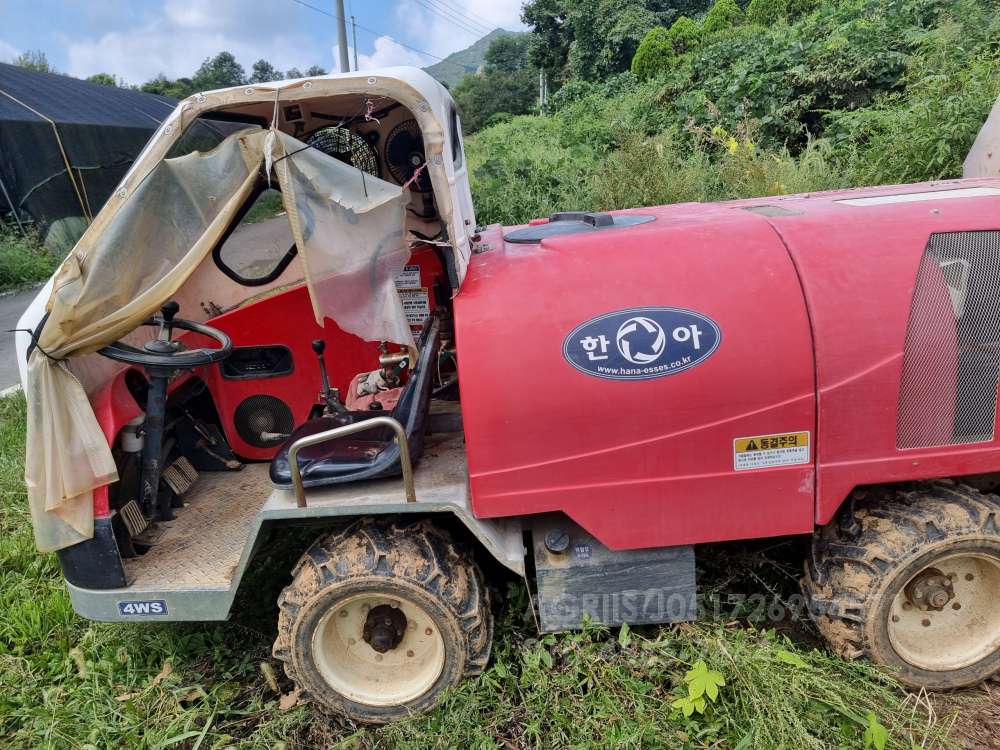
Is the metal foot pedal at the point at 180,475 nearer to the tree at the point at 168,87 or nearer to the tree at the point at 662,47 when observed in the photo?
the tree at the point at 662,47

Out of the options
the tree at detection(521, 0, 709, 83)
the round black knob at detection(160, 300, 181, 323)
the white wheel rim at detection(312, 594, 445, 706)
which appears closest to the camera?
the white wheel rim at detection(312, 594, 445, 706)

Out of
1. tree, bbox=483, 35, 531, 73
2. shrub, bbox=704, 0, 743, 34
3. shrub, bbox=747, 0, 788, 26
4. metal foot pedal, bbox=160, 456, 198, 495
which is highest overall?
tree, bbox=483, 35, 531, 73

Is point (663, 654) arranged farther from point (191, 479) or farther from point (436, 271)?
point (191, 479)

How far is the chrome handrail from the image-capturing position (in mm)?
2330

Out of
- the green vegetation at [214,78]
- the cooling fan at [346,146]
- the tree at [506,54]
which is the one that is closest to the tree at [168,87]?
the green vegetation at [214,78]

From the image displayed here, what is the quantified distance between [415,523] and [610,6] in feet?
86.6

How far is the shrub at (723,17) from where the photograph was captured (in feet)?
66.1

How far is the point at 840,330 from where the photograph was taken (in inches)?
90.4

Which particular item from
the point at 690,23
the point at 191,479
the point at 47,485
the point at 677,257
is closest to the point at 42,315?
the point at 47,485

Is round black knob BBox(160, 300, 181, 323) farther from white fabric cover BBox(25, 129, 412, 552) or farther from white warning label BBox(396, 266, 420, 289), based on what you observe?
white warning label BBox(396, 266, 420, 289)

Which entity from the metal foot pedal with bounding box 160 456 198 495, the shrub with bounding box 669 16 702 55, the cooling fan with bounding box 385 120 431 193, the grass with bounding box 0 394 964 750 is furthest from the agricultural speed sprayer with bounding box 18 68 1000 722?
the shrub with bounding box 669 16 702 55

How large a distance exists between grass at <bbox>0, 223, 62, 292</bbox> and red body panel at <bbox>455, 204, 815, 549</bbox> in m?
12.7

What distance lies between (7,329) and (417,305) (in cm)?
892

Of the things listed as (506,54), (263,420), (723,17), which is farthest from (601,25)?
(506,54)
